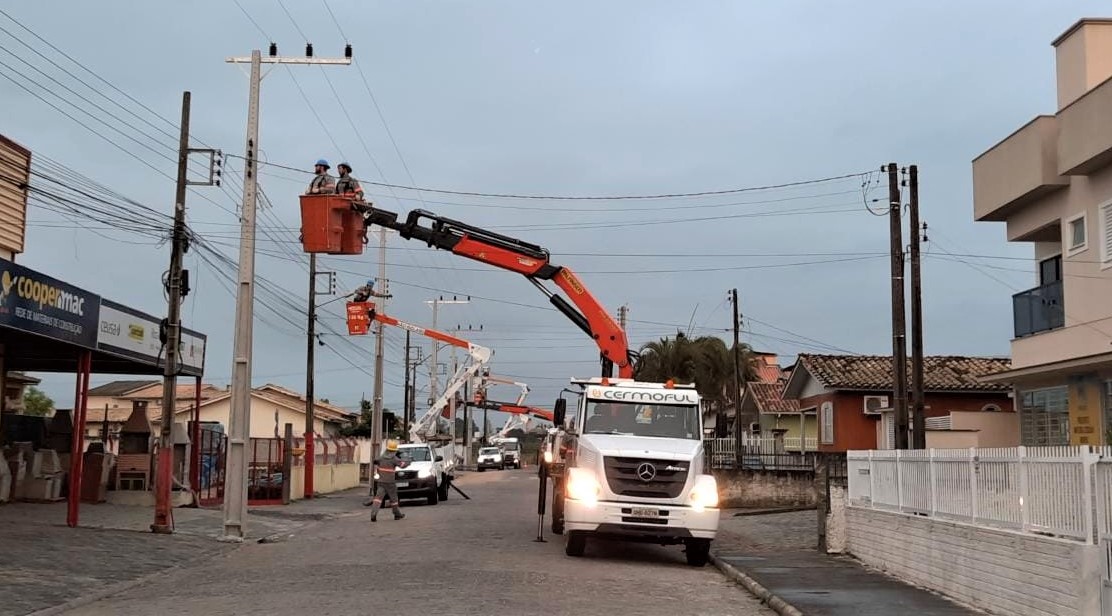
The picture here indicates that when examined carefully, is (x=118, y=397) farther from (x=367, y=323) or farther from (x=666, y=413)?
(x=666, y=413)

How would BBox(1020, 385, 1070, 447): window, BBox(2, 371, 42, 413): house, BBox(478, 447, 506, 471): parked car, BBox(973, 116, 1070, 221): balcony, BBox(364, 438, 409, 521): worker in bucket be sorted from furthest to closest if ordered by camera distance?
1. BBox(478, 447, 506, 471): parked car
2. BBox(2, 371, 42, 413): house
3. BBox(364, 438, 409, 521): worker in bucket
4. BBox(1020, 385, 1070, 447): window
5. BBox(973, 116, 1070, 221): balcony

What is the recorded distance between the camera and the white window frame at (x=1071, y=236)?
2267cm

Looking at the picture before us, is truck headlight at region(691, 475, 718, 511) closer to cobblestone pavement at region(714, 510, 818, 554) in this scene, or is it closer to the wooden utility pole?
cobblestone pavement at region(714, 510, 818, 554)

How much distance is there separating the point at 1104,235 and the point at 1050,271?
3973 millimetres

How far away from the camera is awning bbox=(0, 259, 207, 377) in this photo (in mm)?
19922

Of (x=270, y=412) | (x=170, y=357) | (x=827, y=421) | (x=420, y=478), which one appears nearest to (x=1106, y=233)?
(x=170, y=357)

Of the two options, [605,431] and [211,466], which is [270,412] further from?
[605,431]

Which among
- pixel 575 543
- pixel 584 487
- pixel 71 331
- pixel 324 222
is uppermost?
pixel 324 222

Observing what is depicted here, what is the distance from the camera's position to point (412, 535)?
22141 mm

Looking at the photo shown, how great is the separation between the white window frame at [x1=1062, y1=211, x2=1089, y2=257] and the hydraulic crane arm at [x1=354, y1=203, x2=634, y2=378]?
960 cm

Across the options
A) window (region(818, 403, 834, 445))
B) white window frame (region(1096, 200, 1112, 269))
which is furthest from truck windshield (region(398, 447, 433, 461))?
white window frame (region(1096, 200, 1112, 269))

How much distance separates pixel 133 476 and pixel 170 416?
842cm

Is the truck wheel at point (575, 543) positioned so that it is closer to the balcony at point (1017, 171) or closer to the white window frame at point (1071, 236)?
the white window frame at point (1071, 236)

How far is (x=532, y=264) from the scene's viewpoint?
69.2ft
